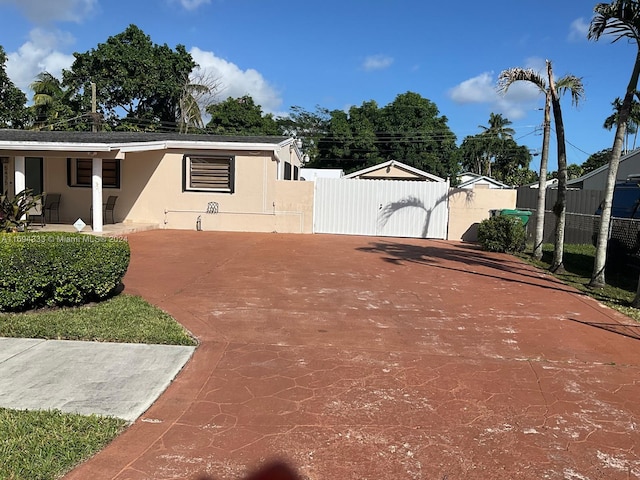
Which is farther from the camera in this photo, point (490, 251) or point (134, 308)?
point (490, 251)

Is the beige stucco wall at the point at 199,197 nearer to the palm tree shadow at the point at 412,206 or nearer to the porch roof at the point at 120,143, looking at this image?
the porch roof at the point at 120,143

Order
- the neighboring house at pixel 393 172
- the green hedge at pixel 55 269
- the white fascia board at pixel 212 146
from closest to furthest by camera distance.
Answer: the green hedge at pixel 55 269, the white fascia board at pixel 212 146, the neighboring house at pixel 393 172

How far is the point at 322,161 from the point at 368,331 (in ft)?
140

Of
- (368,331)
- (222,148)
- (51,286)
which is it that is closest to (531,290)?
(368,331)

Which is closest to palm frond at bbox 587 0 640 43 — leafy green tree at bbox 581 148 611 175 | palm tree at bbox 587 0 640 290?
palm tree at bbox 587 0 640 290

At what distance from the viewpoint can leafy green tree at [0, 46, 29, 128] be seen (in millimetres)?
34156

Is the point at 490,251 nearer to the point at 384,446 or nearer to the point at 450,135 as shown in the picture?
the point at 384,446

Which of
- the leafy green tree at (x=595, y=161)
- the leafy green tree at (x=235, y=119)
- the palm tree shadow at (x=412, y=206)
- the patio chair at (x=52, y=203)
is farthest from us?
the leafy green tree at (x=595, y=161)

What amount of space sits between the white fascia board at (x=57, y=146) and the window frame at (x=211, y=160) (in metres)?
3.56

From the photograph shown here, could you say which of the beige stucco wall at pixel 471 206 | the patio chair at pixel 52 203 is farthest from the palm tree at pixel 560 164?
the patio chair at pixel 52 203

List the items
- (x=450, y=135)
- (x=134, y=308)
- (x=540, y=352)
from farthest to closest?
(x=450, y=135), (x=134, y=308), (x=540, y=352)

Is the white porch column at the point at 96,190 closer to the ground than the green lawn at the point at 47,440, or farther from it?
farther from it

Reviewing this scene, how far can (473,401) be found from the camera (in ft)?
13.9

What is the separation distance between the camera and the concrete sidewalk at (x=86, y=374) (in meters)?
3.93
